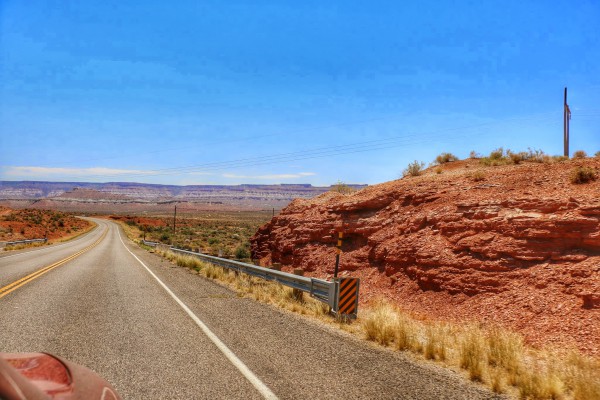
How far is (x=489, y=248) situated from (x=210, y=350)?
9428 mm

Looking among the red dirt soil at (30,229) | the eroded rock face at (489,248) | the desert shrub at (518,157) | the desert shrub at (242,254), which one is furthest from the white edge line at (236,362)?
the red dirt soil at (30,229)

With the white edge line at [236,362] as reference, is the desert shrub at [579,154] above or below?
above

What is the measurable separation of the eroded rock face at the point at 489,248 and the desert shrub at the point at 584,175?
31 centimetres

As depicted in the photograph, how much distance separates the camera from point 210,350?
6.93m

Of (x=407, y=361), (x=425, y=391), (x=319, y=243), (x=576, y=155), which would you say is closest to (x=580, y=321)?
(x=407, y=361)

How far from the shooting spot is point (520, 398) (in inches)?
214

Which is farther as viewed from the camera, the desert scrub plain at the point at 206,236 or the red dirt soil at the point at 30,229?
the red dirt soil at the point at 30,229

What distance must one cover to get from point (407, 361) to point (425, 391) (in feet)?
4.95

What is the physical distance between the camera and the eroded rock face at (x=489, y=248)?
35.2 ft

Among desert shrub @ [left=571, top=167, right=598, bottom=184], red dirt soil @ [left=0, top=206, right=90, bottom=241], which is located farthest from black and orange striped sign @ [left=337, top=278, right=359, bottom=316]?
red dirt soil @ [left=0, top=206, right=90, bottom=241]

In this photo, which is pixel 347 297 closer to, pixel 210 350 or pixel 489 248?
pixel 210 350

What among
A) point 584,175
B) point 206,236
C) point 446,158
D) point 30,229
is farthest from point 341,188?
point 30,229

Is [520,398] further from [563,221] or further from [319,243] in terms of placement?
[319,243]

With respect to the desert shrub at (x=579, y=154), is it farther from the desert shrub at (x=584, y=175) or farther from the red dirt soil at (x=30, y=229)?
the red dirt soil at (x=30, y=229)
